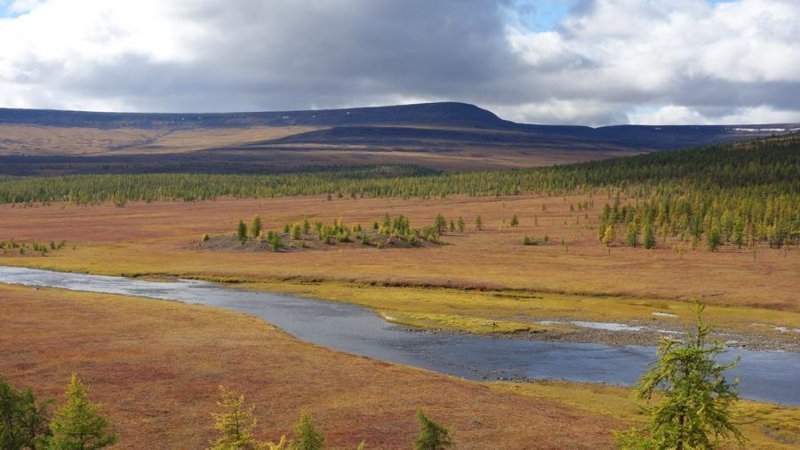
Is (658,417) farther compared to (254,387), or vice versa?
(254,387)

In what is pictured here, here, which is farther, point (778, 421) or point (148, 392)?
point (148, 392)

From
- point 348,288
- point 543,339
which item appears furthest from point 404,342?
point 348,288

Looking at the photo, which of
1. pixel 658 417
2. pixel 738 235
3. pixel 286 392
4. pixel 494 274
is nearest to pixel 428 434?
pixel 658 417

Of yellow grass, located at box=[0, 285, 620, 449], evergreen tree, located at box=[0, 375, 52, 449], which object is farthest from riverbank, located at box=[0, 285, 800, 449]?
→ evergreen tree, located at box=[0, 375, 52, 449]

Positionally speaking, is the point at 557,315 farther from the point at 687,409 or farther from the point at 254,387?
the point at 687,409

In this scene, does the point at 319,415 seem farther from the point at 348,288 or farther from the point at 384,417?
the point at 348,288

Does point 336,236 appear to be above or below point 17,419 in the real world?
below
